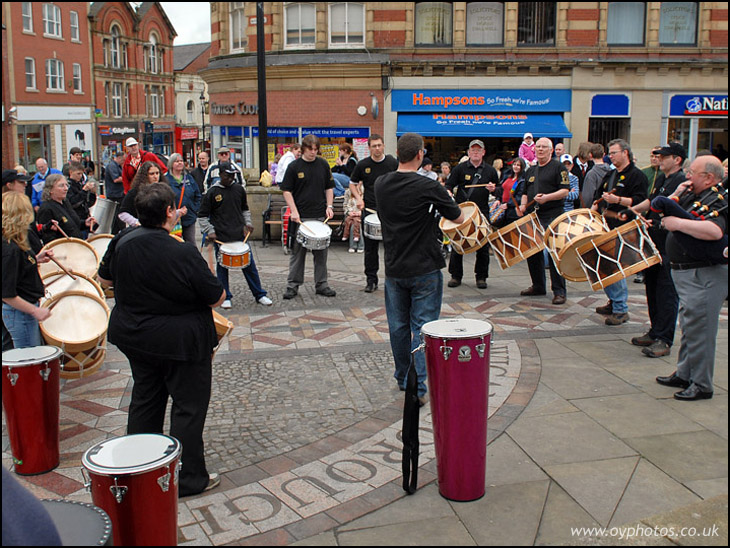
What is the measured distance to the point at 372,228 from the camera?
965 centimetres

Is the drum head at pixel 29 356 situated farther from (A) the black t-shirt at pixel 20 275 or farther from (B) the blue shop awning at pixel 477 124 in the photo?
(B) the blue shop awning at pixel 477 124

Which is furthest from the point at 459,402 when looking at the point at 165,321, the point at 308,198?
the point at 308,198

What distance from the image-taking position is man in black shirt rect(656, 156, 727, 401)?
5.62m

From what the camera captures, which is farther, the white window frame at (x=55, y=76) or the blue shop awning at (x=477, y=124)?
the white window frame at (x=55, y=76)

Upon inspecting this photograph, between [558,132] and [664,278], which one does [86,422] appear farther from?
[558,132]

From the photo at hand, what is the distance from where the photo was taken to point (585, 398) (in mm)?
6023

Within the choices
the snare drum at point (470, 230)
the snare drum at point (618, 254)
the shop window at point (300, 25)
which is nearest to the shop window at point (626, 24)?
the shop window at point (300, 25)

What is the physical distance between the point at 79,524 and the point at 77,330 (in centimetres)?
402

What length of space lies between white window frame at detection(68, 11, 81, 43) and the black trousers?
1787 inches

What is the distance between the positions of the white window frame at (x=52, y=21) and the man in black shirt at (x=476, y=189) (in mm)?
36186

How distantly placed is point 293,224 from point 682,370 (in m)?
5.61

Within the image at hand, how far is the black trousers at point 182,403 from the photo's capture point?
453 cm

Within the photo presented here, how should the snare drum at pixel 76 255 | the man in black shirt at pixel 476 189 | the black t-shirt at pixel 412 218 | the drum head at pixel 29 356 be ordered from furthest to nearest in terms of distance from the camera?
the man in black shirt at pixel 476 189
the snare drum at pixel 76 255
the black t-shirt at pixel 412 218
the drum head at pixel 29 356

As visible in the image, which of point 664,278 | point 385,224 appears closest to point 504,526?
point 385,224
